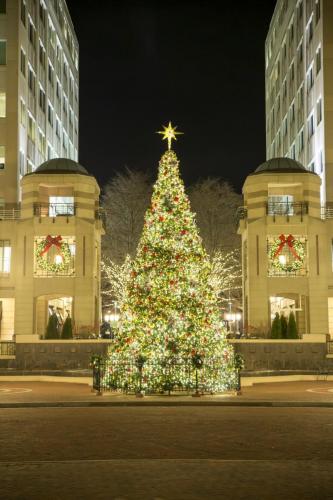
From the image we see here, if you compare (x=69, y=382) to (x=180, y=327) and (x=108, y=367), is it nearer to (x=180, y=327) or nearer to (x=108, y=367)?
(x=108, y=367)

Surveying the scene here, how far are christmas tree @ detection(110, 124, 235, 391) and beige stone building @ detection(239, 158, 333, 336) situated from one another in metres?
19.0

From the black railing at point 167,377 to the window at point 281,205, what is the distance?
23148mm

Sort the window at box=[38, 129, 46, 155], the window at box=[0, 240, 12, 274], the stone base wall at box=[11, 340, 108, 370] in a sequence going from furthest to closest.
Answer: the window at box=[38, 129, 46, 155], the window at box=[0, 240, 12, 274], the stone base wall at box=[11, 340, 108, 370]

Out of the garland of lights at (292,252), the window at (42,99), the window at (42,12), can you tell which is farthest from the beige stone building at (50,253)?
the window at (42,12)

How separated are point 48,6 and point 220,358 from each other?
1976 inches

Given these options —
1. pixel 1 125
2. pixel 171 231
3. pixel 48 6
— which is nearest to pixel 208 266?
pixel 171 231

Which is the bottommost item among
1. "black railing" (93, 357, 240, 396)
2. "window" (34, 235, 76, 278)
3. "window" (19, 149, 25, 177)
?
"black railing" (93, 357, 240, 396)

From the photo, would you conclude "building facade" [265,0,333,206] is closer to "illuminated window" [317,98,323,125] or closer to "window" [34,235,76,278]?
"illuminated window" [317,98,323,125]

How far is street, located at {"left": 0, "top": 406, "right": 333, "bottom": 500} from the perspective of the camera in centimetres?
912

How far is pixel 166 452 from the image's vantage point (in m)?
12.2

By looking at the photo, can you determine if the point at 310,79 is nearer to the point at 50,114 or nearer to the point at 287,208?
the point at 287,208

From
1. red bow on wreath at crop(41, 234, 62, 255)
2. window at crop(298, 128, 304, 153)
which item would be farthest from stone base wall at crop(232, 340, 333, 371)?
window at crop(298, 128, 304, 153)

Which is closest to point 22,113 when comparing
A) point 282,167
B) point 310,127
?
point 282,167

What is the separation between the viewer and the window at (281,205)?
4581 cm
